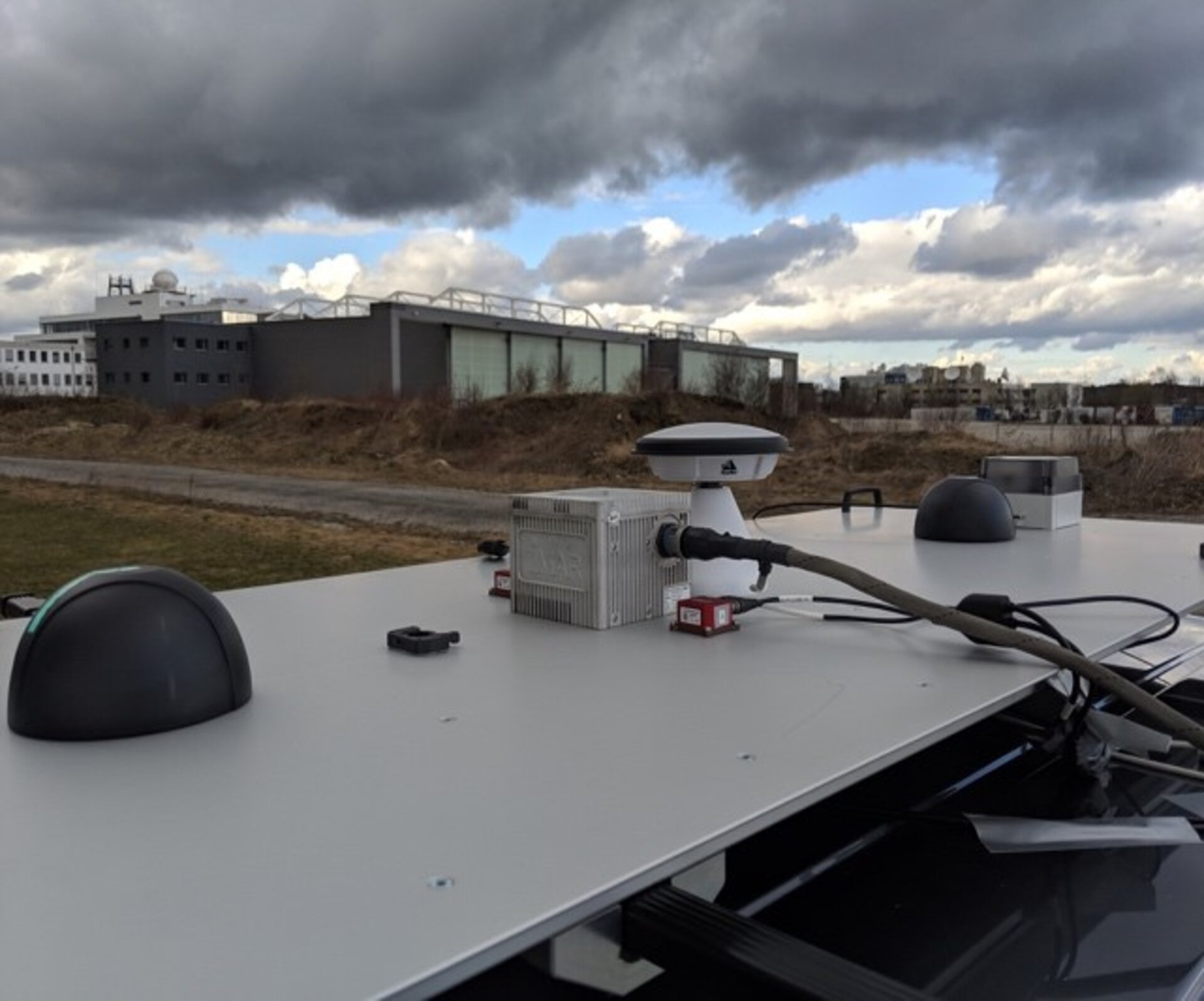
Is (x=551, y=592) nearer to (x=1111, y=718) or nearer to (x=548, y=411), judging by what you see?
(x=1111, y=718)

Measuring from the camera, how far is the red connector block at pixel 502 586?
159 cm

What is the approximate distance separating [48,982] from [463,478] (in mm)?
13646

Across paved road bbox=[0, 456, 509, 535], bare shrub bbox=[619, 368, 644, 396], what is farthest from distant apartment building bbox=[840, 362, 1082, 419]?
paved road bbox=[0, 456, 509, 535]

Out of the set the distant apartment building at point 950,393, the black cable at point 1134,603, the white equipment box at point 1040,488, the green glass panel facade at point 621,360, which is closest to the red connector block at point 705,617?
the black cable at point 1134,603

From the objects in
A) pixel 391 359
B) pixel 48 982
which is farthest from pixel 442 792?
pixel 391 359

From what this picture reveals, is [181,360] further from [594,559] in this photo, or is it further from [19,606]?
[594,559]

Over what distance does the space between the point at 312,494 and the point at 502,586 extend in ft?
34.3

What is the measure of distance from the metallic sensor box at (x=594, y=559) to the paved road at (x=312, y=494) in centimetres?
641

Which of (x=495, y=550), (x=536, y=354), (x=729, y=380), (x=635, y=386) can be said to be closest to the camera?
(x=495, y=550)

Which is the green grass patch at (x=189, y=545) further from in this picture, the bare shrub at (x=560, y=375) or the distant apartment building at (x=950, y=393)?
the distant apartment building at (x=950, y=393)

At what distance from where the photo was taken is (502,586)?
1.60 m

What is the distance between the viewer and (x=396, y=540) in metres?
7.75

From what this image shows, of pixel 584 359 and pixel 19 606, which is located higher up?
pixel 584 359

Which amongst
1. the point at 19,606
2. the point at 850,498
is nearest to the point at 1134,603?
the point at 850,498
